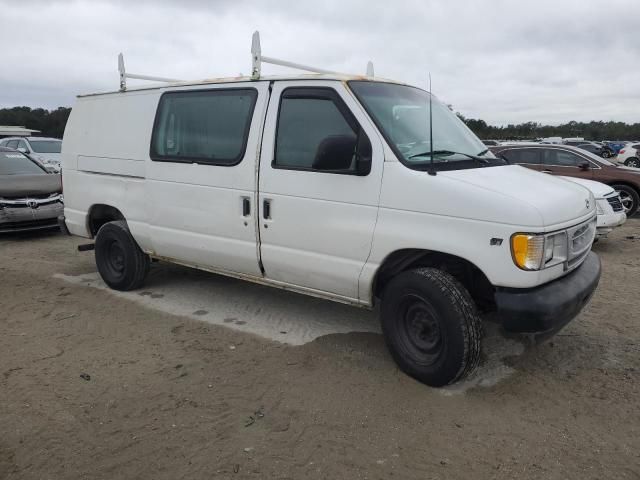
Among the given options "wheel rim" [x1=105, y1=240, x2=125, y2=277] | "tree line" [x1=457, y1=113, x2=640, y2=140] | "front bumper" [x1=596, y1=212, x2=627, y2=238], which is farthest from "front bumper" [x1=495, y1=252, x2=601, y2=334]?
"tree line" [x1=457, y1=113, x2=640, y2=140]

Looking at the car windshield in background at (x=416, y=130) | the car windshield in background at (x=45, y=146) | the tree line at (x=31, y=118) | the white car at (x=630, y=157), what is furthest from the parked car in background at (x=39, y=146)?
the white car at (x=630, y=157)

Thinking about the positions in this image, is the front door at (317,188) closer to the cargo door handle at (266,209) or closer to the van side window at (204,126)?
the cargo door handle at (266,209)

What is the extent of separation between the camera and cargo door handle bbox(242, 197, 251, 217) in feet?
14.6

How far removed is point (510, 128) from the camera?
234ft

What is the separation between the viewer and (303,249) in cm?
419

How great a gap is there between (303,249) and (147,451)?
1847mm

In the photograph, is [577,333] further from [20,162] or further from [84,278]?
[20,162]

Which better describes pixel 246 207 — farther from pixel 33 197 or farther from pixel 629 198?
pixel 629 198

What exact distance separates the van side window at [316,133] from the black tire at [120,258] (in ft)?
7.36

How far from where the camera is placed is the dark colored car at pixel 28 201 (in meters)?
8.42

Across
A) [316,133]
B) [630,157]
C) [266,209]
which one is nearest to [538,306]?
[316,133]

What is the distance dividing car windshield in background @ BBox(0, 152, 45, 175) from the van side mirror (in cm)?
783

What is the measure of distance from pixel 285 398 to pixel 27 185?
23.4 ft

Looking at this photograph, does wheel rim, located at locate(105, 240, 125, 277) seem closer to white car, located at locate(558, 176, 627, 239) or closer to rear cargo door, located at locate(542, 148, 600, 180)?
white car, located at locate(558, 176, 627, 239)
